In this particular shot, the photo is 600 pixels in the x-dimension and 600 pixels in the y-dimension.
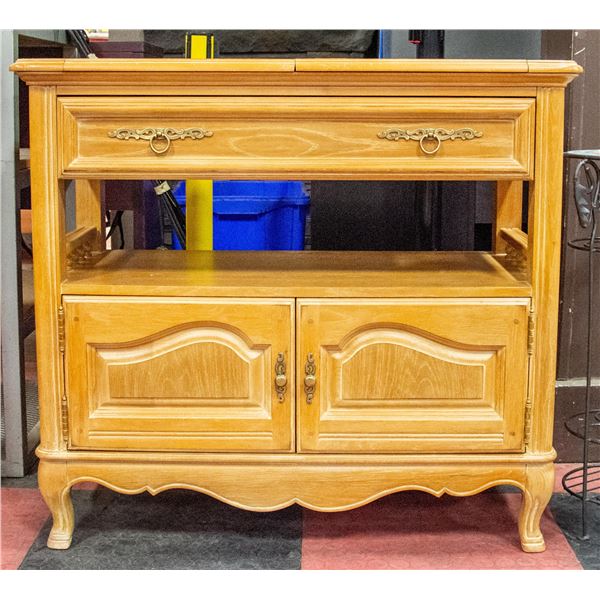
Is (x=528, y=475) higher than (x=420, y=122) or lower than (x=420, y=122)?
lower

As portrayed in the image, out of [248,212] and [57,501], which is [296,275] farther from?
[248,212]

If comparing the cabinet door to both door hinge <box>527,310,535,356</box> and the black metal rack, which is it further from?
the black metal rack

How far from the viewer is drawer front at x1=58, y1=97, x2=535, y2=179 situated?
2.03 meters

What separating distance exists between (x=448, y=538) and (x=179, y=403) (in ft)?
2.24

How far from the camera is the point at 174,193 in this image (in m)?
3.65

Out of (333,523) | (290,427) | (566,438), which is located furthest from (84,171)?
(566,438)

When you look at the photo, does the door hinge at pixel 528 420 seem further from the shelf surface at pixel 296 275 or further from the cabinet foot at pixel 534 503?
the shelf surface at pixel 296 275

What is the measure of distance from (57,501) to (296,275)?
0.72 metres

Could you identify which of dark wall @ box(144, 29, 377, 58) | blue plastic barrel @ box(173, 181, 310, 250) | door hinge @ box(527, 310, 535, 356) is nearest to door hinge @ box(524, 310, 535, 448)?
door hinge @ box(527, 310, 535, 356)

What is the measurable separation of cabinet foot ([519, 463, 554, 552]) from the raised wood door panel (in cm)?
53

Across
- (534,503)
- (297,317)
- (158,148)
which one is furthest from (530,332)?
(158,148)

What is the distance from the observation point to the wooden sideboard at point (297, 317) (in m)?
2.03

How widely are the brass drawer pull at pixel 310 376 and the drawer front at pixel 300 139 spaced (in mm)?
380

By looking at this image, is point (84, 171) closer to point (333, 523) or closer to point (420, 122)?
point (420, 122)
